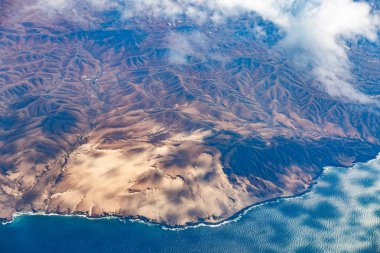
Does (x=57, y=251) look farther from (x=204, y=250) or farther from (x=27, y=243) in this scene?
(x=204, y=250)

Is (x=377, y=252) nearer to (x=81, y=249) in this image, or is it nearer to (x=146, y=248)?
(x=146, y=248)

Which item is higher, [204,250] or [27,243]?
[204,250]

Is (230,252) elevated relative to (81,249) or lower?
elevated


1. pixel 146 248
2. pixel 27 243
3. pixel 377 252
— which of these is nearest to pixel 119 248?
pixel 146 248

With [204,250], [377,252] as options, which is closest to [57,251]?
[204,250]

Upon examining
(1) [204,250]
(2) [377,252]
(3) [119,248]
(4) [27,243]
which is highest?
(2) [377,252]

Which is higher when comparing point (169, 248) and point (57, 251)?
point (169, 248)

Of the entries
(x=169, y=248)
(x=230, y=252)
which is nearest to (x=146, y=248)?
(x=169, y=248)
